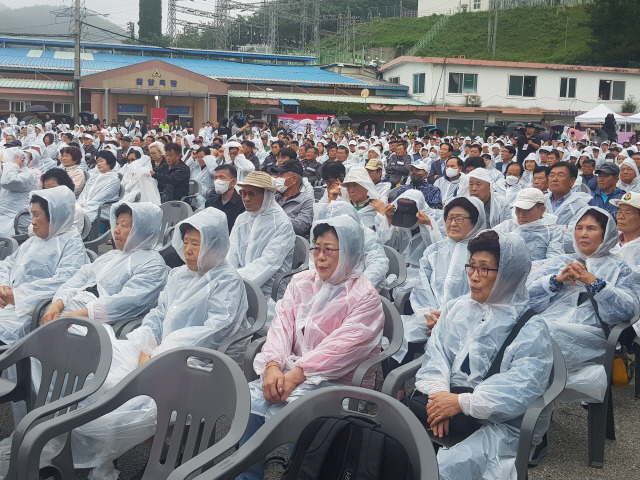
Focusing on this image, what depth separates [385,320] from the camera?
3490 millimetres

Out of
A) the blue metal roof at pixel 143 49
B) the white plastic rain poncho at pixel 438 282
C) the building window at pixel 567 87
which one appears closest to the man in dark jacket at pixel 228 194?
the white plastic rain poncho at pixel 438 282

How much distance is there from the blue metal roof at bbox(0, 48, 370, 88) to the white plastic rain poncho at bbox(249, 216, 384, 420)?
3128cm

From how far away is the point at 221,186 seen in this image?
6.45 metres

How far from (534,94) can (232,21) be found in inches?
1317

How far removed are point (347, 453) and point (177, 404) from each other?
0.83 m

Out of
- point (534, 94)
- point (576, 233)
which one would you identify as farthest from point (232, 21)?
point (576, 233)

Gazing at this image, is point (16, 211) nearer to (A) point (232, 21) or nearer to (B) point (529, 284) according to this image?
(B) point (529, 284)

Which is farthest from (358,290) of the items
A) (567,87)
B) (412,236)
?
(567,87)

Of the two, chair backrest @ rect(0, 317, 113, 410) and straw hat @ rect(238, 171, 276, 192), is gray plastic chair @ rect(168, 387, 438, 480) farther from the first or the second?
straw hat @ rect(238, 171, 276, 192)

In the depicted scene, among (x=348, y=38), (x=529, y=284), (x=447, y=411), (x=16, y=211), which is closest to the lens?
(x=447, y=411)

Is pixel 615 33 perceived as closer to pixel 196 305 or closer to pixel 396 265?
pixel 396 265

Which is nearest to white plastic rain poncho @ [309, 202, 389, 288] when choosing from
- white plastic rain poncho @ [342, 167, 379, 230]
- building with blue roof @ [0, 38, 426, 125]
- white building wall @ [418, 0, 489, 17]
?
white plastic rain poncho @ [342, 167, 379, 230]

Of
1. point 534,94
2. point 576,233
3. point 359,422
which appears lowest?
point 359,422

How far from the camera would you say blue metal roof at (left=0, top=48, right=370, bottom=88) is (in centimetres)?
3347
